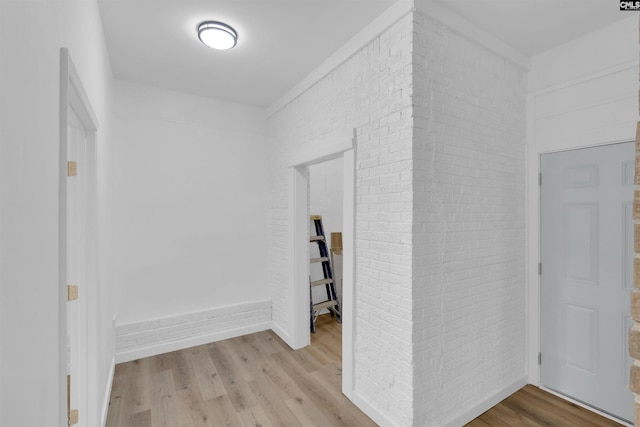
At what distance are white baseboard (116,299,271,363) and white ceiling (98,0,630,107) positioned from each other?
257cm

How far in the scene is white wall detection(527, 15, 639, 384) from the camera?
7.23 feet

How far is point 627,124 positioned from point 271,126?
132 inches

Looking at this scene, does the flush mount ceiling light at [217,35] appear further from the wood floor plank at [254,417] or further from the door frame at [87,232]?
the wood floor plank at [254,417]

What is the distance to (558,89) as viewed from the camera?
255cm

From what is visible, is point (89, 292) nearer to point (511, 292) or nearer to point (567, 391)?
point (511, 292)

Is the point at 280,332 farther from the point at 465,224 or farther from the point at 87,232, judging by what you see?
the point at 465,224

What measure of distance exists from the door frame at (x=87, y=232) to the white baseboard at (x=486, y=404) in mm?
2272

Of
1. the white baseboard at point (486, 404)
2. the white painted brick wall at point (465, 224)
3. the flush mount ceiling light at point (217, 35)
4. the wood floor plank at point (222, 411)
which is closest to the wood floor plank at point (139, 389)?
the wood floor plank at point (222, 411)

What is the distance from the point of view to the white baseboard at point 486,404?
2.21 meters

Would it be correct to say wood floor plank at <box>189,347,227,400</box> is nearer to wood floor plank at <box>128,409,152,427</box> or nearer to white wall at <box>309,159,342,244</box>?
wood floor plank at <box>128,409,152,427</box>

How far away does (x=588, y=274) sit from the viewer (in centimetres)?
243

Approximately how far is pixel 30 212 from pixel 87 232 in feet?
4.73

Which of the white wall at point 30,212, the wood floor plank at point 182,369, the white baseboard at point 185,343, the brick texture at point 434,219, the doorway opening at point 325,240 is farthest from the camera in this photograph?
the doorway opening at point 325,240

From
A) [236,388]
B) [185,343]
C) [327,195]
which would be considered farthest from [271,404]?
[327,195]
